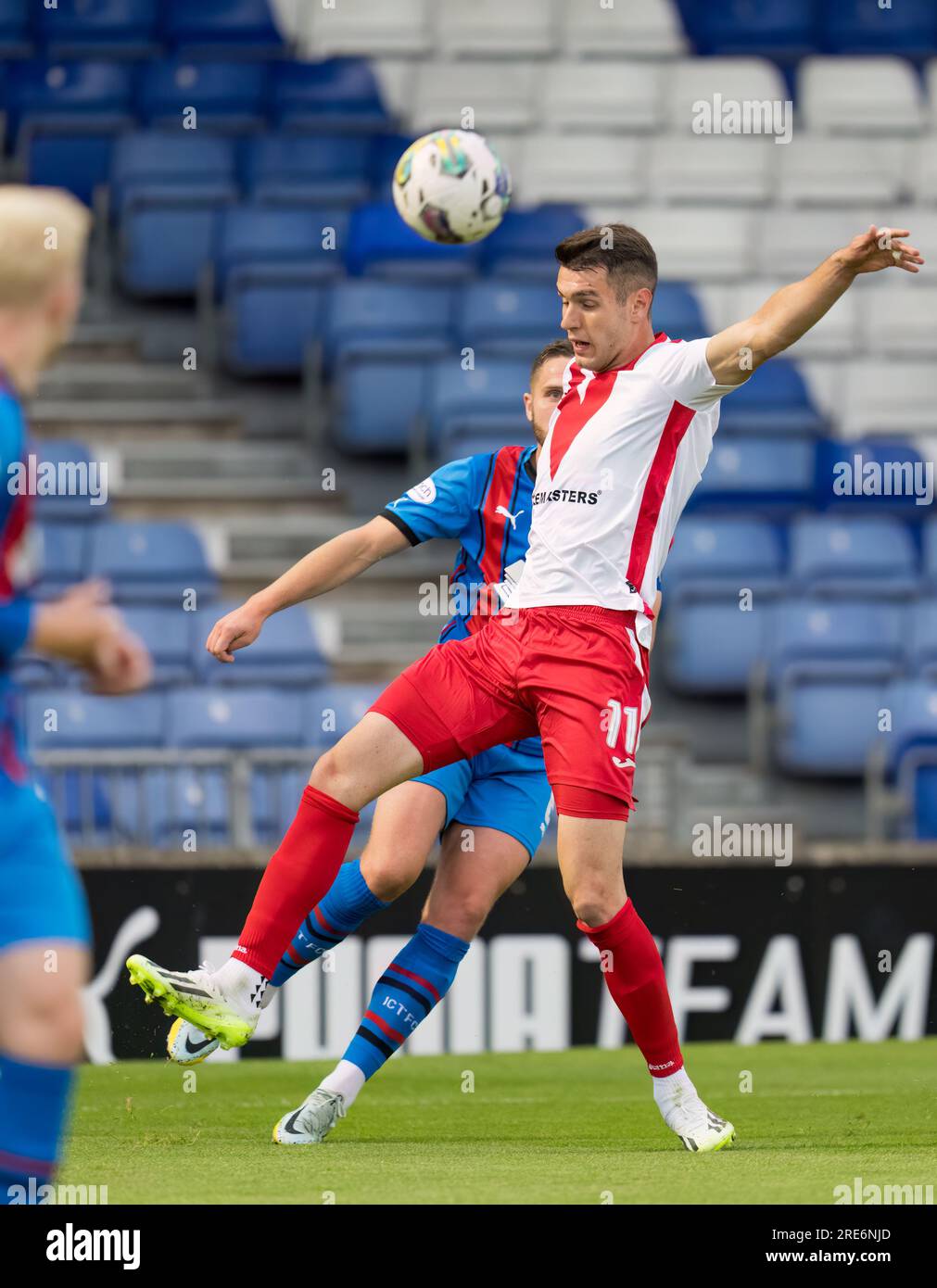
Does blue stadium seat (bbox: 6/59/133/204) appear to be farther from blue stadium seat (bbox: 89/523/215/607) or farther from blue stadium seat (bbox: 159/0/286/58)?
blue stadium seat (bbox: 89/523/215/607)

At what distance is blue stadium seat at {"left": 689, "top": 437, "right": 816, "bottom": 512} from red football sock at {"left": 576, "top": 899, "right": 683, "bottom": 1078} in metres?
7.24

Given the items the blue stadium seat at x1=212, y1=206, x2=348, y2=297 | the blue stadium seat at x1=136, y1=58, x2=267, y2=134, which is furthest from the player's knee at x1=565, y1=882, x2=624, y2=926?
the blue stadium seat at x1=136, y1=58, x2=267, y2=134

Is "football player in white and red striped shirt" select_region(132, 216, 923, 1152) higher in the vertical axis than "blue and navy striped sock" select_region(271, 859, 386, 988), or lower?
higher

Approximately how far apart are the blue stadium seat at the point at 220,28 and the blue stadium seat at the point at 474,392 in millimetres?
3632

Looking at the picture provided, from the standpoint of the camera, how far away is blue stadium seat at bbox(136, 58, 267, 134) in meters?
14.5

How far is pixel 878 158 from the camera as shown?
15406 millimetres

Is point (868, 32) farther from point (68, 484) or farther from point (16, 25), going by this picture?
point (68, 484)

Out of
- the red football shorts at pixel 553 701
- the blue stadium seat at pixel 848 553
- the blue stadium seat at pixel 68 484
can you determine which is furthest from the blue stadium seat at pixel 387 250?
the red football shorts at pixel 553 701

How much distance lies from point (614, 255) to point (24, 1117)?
299 centimetres

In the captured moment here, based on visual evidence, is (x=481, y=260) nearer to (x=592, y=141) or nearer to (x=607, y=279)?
(x=592, y=141)

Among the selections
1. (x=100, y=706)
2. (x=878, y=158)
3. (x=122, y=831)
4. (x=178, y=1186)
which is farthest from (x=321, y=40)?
(x=178, y=1186)

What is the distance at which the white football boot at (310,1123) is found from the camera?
6102 millimetres

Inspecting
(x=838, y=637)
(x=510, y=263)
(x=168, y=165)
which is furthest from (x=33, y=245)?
(x=168, y=165)

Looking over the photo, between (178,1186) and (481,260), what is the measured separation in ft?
32.9
